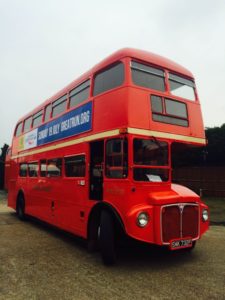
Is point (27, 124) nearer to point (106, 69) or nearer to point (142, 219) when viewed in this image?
point (106, 69)

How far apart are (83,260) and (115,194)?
5.19 feet

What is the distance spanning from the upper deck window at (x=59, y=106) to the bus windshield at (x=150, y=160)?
12.1 ft

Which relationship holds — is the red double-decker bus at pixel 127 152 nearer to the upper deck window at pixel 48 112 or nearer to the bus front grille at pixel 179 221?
the bus front grille at pixel 179 221

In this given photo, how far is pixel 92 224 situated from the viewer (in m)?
7.14

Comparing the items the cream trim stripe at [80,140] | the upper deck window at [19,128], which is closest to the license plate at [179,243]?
the cream trim stripe at [80,140]

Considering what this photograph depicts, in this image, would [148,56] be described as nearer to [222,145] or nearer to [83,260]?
[83,260]

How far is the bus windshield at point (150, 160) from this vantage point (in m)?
6.23

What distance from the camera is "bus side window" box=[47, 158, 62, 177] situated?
9.18 meters

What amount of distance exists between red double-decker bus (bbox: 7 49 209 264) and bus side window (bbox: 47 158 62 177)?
29mm

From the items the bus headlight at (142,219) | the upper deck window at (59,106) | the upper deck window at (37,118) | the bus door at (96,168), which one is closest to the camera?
the bus headlight at (142,219)

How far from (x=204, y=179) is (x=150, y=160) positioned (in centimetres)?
1508

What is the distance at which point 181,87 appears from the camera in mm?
7543

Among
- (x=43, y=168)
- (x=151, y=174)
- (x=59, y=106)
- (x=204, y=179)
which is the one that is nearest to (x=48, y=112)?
(x=59, y=106)

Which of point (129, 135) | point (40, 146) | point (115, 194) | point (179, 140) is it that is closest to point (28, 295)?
point (115, 194)
